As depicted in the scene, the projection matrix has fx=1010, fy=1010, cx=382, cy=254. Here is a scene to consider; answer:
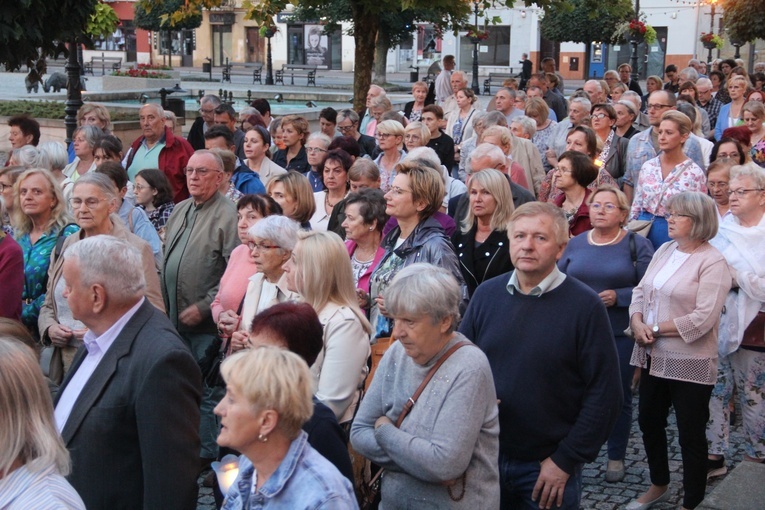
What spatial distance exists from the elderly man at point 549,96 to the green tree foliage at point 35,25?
7.70 metres

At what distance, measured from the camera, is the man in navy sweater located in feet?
13.7

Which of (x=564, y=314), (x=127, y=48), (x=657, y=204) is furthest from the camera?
(x=127, y=48)

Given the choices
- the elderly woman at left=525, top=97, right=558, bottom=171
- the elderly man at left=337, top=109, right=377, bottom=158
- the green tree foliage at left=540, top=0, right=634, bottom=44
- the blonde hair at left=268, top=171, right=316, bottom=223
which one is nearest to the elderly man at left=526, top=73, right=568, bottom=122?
the elderly woman at left=525, top=97, right=558, bottom=171

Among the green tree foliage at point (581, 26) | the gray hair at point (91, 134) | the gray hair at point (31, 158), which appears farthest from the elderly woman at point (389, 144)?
the green tree foliage at point (581, 26)

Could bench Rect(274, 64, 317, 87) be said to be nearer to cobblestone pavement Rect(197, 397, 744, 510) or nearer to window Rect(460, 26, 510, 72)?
window Rect(460, 26, 510, 72)

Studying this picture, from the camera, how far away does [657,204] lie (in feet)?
26.4

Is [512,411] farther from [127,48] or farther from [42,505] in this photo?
[127,48]

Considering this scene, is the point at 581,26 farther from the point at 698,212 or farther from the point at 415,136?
the point at 698,212

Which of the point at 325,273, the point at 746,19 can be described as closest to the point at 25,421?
the point at 325,273

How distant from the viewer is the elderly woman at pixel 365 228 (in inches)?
246

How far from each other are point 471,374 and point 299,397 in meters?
0.95

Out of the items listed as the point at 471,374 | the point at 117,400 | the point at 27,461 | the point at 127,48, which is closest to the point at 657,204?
the point at 471,374

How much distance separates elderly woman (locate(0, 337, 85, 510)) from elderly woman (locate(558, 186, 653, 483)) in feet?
12.6

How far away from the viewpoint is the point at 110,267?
12.9ft
